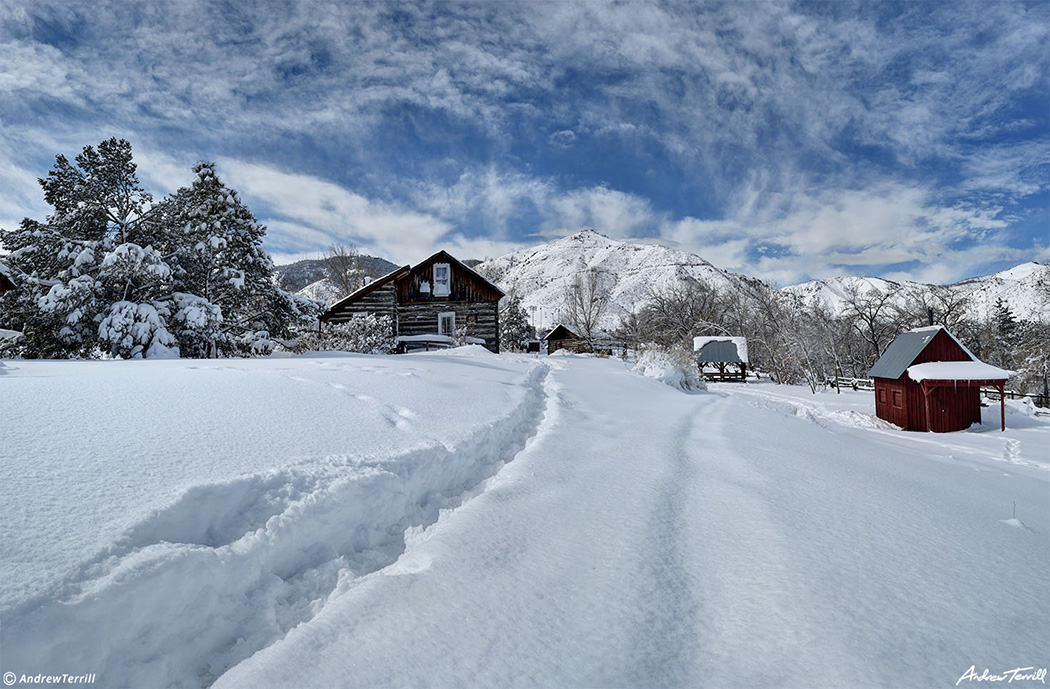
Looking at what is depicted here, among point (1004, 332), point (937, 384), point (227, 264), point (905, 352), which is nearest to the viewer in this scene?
point (937, 384)

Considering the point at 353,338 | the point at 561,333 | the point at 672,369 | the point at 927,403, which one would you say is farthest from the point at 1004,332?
the point at 353,338

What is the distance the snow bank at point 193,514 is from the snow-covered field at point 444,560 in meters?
0.01

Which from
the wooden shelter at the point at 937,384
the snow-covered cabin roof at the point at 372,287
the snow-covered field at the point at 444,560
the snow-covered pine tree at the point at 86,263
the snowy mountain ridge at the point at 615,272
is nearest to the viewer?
the snow-covered field at the point at 444,560

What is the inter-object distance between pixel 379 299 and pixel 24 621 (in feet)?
73.7

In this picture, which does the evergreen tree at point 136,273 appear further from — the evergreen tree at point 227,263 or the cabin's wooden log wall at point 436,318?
the cabin's wooden log wall at point 436,318

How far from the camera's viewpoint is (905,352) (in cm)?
1709

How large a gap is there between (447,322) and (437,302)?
1.15 metres

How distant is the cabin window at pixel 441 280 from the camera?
23000 millimetres

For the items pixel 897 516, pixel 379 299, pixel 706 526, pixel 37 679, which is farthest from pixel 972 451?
pixel 379 299

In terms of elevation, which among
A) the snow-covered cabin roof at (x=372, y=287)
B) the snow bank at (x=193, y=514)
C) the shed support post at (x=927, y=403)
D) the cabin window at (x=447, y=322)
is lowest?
the shed support post at (x=927, y=403)

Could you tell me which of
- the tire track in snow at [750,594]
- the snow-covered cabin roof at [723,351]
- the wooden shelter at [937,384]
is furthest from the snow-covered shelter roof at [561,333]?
the tire track in snow at [750,594]

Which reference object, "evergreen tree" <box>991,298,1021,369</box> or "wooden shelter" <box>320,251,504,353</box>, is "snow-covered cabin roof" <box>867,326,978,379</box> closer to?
"wooden shelter" <box>320,251,504,353</box>

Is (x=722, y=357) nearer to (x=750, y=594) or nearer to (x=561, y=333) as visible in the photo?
(x=561, y=333)

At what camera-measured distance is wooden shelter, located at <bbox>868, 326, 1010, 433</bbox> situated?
15344 mm
